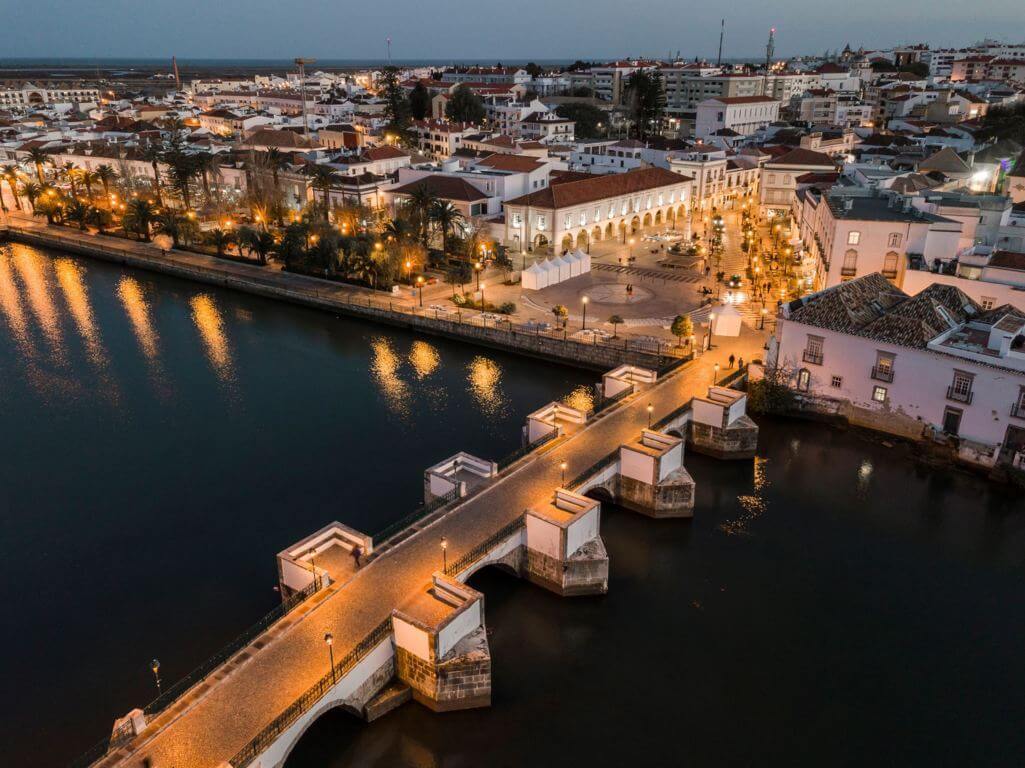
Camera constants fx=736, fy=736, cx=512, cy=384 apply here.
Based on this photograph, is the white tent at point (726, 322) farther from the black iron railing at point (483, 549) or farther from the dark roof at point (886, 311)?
the black iron railing at point (483, 549)

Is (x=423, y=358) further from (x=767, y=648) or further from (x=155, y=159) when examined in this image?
(x=155, y=159)

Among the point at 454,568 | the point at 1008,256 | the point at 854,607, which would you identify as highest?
the point at 1008,256

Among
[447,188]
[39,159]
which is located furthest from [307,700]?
[39,159]

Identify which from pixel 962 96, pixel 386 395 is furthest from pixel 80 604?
pixel 962 96

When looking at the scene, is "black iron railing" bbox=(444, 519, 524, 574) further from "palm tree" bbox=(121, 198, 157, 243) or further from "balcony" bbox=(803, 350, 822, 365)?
"palm tree" bbox=(121, 198, 157, 243)

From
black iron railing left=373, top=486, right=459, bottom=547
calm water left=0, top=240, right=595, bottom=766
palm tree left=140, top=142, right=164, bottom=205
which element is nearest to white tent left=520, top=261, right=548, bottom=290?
calm water left=0, top=240, right=595, bottom=766

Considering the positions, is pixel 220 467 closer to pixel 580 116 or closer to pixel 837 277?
pixel 837 277
